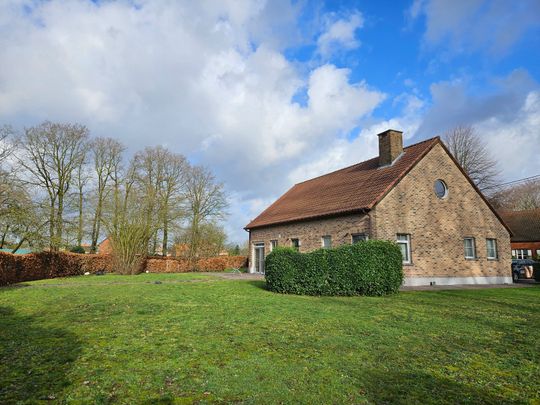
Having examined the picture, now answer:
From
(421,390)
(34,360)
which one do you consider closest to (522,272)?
(421,390)

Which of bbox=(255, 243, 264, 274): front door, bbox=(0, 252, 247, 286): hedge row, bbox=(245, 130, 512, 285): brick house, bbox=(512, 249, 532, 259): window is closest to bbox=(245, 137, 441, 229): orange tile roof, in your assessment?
bbox=(245, 130, 512, 285): brick house

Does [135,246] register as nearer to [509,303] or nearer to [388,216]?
[388,216]

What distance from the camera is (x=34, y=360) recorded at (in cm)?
482

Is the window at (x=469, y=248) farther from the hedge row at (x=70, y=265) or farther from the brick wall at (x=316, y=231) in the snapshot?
the hedge row at (x=70, y=265)

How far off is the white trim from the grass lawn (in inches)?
306

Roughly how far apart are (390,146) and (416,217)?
450 cm

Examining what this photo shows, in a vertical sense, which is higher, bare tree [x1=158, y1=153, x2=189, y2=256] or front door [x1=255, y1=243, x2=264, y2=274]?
bare tree [x1=158, y1=153, x2=189, y2=256]

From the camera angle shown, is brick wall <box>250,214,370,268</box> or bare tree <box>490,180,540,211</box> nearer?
brick wall <box>250,214,370,268</box>

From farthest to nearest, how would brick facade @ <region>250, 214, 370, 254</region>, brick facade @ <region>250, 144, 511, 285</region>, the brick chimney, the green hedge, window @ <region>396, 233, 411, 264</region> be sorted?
the brick chimney < brick facade @ <region>250, 214, 370, 254</region> < window @ <region>396, 233, 411, 264</region> < brick facade @ <region>250, 144, 511, 285</region> < the green hedge

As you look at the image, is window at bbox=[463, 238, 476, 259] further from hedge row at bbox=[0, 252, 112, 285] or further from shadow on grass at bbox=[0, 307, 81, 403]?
hedge row at bbox=[0, 252, 112, 285]

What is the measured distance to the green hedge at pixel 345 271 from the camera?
12.7m

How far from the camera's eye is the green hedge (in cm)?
1268

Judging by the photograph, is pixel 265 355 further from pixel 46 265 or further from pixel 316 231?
pixel 46 265

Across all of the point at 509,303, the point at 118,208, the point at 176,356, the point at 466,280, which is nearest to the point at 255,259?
the point at 118,208
